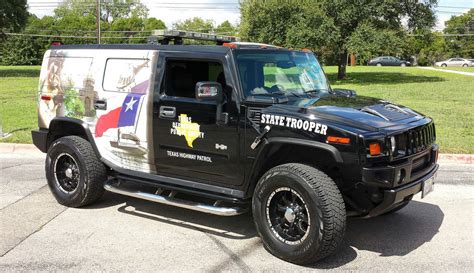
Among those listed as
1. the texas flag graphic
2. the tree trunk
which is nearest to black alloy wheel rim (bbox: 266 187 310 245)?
the texas flag graphic

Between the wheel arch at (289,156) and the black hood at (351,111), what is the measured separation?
0.84 ft

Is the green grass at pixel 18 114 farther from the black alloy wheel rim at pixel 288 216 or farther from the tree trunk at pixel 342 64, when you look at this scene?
the tree trunk at pixel 342 64

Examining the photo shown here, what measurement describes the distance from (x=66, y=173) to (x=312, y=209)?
3322 mm

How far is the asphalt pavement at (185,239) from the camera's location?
4375 millimetres

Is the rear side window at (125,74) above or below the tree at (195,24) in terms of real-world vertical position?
below

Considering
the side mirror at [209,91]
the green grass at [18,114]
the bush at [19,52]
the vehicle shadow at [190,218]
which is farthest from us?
the bush at [19,52]

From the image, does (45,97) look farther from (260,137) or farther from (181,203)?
(260,137)

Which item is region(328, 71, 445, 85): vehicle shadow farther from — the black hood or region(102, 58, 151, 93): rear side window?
region(102, 58, 151, 93): rear side window

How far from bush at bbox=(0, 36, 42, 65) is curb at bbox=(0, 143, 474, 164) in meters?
66.4

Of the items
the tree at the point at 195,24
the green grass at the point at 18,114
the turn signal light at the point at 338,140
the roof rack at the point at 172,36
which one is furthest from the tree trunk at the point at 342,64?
the tree at the point at 195,24

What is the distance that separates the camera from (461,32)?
331ft

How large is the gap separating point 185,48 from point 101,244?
2.15 meters

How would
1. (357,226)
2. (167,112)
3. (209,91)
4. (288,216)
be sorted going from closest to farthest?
(288,216) < (209,91) < (167,112) < (357,226)

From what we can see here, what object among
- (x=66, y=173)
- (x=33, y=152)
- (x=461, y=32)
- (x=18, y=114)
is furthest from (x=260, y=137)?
(x=461, y=32)
